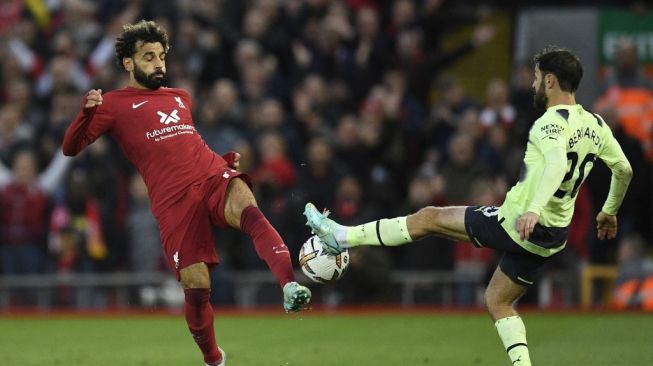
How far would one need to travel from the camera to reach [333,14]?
1719 centimetres

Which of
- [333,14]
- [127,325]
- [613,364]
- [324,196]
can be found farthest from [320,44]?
[613,364]

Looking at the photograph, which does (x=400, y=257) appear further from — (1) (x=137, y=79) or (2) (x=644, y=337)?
(1) (x=137, y=79)

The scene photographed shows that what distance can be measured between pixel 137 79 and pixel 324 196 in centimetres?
653

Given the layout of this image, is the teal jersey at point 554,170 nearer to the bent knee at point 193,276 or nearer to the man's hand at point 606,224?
the man's hand at point 606,224

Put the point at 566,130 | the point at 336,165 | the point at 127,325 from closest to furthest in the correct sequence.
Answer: the point at 566,130
the point at 127,325
the point at 336,165

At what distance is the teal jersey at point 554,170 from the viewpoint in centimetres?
827

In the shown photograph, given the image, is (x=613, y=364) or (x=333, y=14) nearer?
(x=613, y=364)

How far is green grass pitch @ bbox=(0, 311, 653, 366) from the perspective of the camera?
36.2ft

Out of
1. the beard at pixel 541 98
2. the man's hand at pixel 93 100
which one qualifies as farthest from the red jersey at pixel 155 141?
the beard at pixel 541 98

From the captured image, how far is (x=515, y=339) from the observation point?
340 inches

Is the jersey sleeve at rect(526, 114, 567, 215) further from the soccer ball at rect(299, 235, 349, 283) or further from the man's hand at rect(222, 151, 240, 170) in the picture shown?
the man's hand at rect(222, 151, 240, 170)

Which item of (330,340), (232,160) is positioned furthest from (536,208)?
(330,340)

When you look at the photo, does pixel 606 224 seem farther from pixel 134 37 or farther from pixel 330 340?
pixel 330 340

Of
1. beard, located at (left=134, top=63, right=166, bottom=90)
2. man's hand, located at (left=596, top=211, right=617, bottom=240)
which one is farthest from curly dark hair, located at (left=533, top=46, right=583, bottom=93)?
beard, located at (left=134, top=63, right=166, bottom=90)
